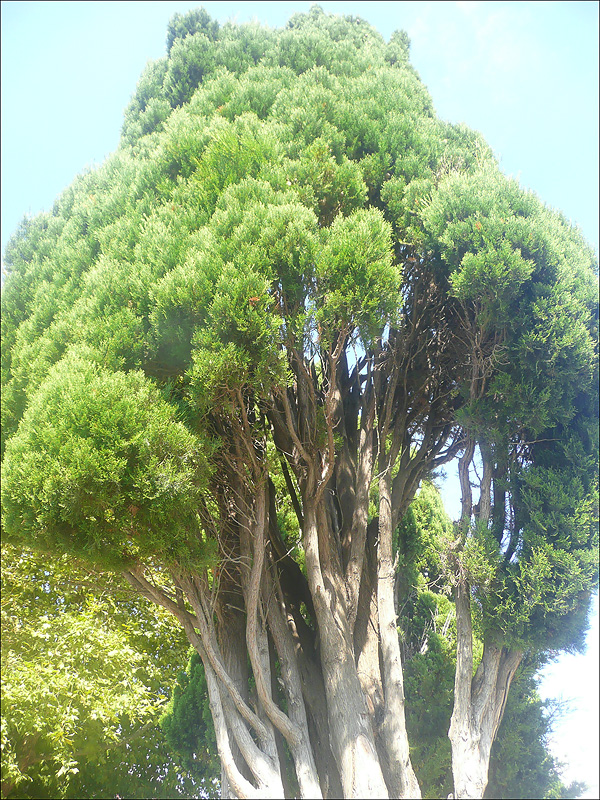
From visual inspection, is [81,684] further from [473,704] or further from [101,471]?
[473,704]

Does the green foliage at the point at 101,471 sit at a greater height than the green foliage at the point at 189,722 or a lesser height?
greater

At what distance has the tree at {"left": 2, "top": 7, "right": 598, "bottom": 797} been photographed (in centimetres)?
550

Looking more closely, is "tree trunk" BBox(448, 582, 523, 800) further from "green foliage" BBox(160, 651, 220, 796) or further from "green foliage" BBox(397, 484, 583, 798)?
"green foliage" BBox(160, 651, 220, 796)

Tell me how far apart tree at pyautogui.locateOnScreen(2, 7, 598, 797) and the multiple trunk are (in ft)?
0.10

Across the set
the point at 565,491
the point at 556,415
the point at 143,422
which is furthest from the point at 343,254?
the point at 565,491

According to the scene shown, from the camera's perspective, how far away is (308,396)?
22.5ft

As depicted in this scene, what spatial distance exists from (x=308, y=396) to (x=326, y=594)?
2.28 metres

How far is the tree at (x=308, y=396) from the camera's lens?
550 cm

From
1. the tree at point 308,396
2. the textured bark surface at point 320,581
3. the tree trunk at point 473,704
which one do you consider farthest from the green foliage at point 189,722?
the tree trunk at point 473,704

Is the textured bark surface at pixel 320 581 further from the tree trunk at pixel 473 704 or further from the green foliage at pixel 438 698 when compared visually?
the green foliage at pixel 438 698

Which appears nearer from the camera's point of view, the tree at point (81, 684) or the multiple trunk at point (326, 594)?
the multiple trunk at point (326, 594)

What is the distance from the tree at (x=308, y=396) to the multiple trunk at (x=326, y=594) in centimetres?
3

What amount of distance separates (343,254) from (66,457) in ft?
11.0

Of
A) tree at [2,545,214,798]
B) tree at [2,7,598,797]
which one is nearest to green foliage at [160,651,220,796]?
tree at [2,545,214,798]
